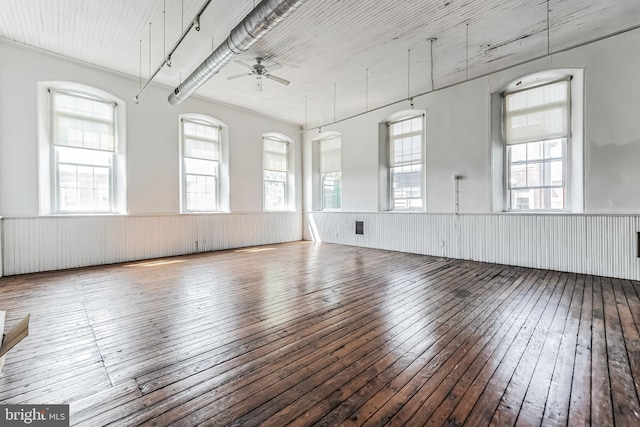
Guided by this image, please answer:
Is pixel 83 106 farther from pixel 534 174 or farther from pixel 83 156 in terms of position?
pixel 534 174

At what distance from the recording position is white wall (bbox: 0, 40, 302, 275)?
4715 millimetres

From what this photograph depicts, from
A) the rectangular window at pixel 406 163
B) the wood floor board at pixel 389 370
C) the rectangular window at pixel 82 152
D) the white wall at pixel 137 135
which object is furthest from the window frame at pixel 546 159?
the rectangular window at pixel 82 152

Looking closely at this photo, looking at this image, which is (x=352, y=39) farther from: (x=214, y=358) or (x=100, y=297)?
(x=100, y=297)

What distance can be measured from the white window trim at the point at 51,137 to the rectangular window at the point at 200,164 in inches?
51.6

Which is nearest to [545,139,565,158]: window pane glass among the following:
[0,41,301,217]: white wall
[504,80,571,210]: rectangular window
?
[504,80,571,210]: rectangular window

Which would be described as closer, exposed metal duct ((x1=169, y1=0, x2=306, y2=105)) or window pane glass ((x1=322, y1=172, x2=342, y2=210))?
exposed metal duct ((x1=169, y1=0, x2=306, y2=105))

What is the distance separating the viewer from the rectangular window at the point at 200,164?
698 centimetres

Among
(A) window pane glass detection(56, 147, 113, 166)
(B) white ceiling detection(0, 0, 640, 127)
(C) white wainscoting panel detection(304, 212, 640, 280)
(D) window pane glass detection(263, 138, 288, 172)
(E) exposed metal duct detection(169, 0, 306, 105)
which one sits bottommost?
(C) white wainscoting panel detection(304, 212, 640, 280)

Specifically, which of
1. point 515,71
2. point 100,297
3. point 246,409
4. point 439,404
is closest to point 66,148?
point 100,297

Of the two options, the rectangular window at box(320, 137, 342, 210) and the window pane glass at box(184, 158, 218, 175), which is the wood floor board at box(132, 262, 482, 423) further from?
the rectangular window at box(320, 137, 342, 210)

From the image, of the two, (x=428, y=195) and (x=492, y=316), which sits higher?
(x=428, y=195)

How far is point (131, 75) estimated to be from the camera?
582cm

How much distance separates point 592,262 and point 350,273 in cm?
395

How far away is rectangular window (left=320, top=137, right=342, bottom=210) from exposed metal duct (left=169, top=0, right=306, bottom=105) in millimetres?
4780
